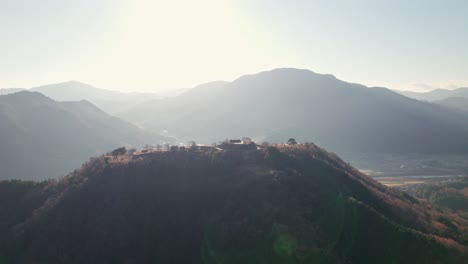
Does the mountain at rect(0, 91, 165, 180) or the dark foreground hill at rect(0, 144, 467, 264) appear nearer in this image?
the dark foreground hill at rect(0, 144, 467, 264)

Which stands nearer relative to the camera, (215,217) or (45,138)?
(215,217)

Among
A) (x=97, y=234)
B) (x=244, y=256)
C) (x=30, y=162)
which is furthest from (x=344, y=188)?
(x=30, y=162)

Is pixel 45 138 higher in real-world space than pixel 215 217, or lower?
higher

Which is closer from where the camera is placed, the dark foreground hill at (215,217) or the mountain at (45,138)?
the dark foreground hill at (215,217)

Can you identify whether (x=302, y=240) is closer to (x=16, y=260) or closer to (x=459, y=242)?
(x=459, y=242)
